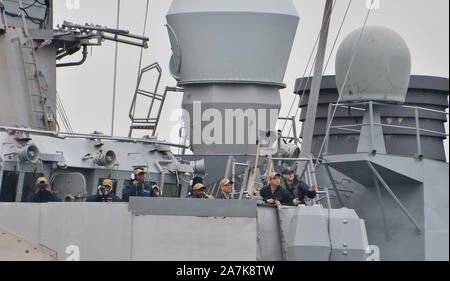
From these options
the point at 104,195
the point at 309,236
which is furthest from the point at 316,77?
the point at 309,236

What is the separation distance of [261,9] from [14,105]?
564cm

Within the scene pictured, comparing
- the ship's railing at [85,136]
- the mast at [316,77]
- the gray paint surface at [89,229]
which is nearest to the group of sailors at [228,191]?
the gray paint surface at [89,229]

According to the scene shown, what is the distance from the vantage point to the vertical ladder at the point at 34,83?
19172 millimetres

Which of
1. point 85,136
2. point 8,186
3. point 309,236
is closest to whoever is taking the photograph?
point 309,236

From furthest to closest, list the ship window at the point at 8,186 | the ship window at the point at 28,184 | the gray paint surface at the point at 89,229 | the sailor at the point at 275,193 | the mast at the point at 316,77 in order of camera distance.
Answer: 1. the mast at the point at 316,77
2. the ship window at the point at 28,184
3. the ship window at the point at 8,186
4. the sailor at the point at 275,193
5. the gray paint surface at the point at 89,229

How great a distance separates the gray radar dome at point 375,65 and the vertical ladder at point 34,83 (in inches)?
407

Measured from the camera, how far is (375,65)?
2766cm

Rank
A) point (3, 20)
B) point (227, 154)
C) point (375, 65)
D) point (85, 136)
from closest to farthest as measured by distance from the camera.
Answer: point (85, 136), point (3, 20), point (227, 154), point (375, 65)

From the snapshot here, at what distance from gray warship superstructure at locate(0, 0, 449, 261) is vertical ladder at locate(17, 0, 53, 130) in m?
0.02

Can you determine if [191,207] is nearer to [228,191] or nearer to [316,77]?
[228,191]

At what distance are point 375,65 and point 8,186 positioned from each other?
13.3 metres

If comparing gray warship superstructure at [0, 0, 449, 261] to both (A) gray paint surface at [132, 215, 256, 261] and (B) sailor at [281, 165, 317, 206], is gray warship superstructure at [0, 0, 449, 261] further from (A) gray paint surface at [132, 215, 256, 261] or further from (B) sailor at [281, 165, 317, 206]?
(B) sailor at [281, 165, 317, 206]

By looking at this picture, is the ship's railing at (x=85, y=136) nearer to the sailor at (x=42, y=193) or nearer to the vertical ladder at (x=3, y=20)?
the sailor at (x=42, y=193)
